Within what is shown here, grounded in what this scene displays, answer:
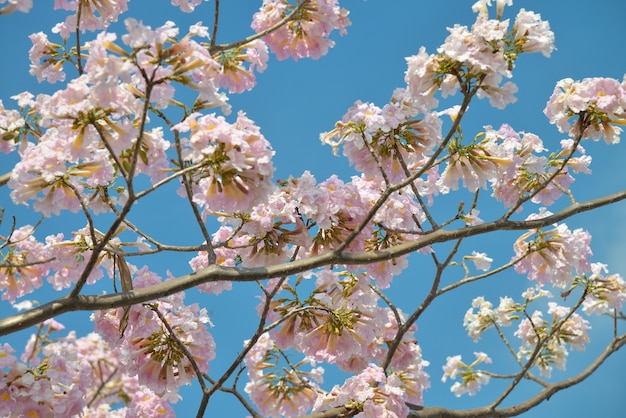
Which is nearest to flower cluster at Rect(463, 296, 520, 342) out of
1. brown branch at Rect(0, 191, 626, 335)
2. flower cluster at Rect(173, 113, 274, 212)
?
brown branch at Rect(0, 191, 626, 335)

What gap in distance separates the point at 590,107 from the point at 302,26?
7.27 ft

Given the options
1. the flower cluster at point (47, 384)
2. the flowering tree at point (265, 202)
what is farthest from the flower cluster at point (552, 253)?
the flower cluster at point (47, 384)

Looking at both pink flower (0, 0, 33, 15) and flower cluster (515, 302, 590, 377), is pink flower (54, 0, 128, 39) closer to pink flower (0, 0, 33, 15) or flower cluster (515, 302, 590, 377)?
pink flower (0, 0, 33, 15)

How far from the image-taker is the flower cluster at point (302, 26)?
497 centimetres

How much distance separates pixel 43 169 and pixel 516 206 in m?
2.57

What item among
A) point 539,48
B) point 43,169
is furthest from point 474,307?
point 43,169

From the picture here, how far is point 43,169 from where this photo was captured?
318 centimetres

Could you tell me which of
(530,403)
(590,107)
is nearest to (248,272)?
(590,107)

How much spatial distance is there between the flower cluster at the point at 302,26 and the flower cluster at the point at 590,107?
175cm

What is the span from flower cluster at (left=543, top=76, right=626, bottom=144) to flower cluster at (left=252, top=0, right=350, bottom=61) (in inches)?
68.9

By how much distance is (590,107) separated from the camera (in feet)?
13.0

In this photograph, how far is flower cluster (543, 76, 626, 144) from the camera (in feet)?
12.8

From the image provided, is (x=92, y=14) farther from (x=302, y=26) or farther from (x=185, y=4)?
(x=302, y=26)

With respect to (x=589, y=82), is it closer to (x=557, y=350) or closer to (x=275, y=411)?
(x=275, y=411)
